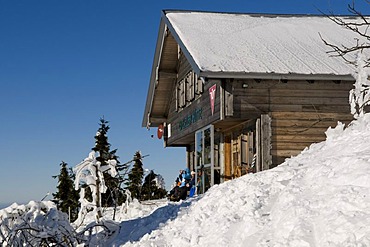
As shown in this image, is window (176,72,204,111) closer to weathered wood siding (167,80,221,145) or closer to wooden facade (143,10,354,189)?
weathered wood siding (167,80,221,145)

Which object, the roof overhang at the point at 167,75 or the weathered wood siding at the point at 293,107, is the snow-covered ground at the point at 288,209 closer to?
→ the roof overhang at the point at 167,75

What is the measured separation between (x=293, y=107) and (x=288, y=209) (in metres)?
8.63

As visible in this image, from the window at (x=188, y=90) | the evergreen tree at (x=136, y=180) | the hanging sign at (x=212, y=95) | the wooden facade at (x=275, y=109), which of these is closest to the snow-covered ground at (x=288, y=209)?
the evergreen tree at (x=136, y=180)

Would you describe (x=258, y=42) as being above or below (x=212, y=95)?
above

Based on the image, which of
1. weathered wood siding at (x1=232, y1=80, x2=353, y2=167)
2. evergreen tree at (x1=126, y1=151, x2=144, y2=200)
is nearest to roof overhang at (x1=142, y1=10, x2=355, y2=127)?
weathered wood siding at (x1=232, y1=80, x2=353, y2=167)

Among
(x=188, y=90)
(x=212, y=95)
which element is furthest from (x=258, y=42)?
(x=188, y=90)

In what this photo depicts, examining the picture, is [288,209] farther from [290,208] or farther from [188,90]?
[188,90]

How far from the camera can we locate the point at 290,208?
6.68m

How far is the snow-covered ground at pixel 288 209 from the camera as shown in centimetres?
591

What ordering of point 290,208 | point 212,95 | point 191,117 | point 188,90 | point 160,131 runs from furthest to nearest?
point 160,131
point 188,90
point 191,117
point 212,95
point 290,208

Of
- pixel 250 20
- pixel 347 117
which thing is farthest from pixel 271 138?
pixel 250 20

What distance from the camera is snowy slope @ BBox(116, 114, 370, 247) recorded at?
5902 millimetres

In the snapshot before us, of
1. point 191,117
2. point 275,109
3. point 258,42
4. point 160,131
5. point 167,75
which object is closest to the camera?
point 275,109

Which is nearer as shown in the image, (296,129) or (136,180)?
(296,129)
